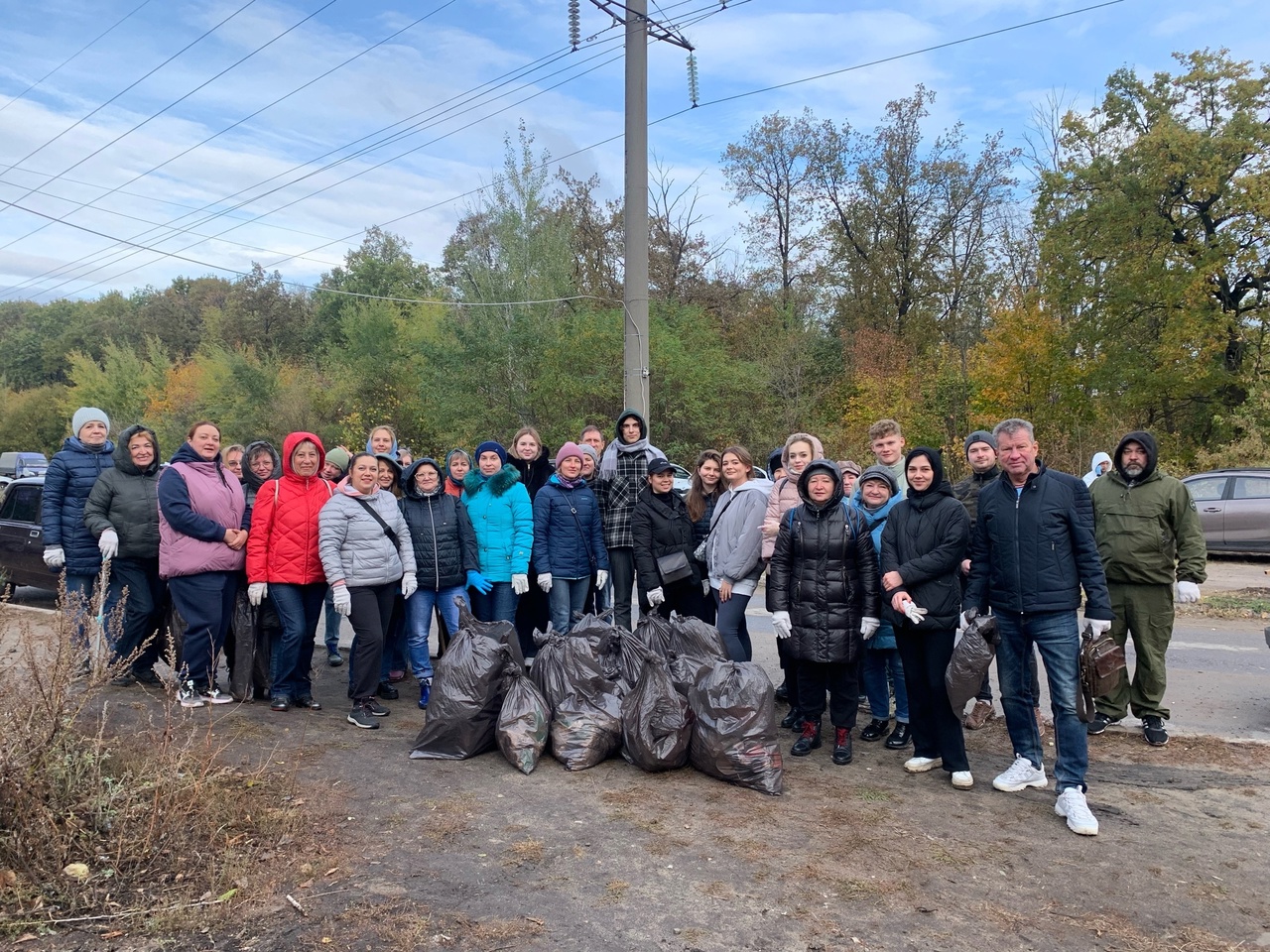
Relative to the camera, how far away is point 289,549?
19.0 ft

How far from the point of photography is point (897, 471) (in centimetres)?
609

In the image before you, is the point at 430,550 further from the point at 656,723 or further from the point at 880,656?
the point at 880,656

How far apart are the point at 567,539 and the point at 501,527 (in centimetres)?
48

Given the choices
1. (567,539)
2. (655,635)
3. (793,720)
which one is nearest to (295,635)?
(567,539)

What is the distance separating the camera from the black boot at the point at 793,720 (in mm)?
5402

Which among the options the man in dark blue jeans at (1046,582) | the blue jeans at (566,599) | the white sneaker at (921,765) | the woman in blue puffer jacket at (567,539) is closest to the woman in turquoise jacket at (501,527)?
the woman in blue puffer jacket at (567,539)

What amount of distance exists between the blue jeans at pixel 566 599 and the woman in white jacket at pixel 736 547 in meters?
1.13

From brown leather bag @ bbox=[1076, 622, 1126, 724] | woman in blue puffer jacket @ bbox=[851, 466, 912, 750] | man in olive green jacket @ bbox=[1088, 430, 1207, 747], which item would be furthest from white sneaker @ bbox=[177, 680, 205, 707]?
man in olive green jacket @ bbox=[1088, 430, 1207, 747]

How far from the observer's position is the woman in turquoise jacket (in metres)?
6.46

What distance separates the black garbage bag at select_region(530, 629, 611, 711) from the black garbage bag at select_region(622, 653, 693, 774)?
243 mm

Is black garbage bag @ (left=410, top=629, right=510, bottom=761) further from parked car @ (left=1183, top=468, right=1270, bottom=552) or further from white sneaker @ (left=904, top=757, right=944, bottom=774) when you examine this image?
parked car @ (left=1183, top=468, right=1270, bottom=552)

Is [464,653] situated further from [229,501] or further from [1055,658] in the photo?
[1055,658]

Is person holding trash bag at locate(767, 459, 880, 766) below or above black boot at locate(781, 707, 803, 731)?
above

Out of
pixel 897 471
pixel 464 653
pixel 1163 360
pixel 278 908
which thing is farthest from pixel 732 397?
pixel 278 908
